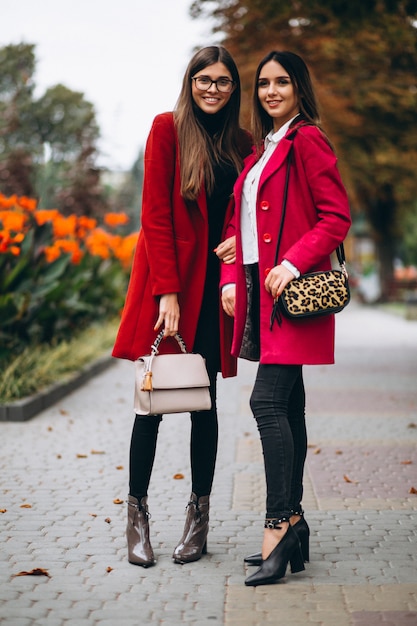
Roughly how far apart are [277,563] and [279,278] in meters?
1.09

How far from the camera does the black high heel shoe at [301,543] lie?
12.8 ft

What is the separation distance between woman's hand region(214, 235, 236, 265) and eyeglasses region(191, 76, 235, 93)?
2.04ft

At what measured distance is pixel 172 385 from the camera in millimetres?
3814

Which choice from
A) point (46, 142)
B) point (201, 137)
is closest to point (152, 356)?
point (201, 137)

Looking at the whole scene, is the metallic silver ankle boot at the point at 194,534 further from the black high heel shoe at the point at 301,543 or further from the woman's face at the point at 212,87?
the woman's face at the point at 212,87

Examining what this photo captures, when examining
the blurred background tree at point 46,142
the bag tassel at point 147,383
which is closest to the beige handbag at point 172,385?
the bag tassel at point 147,383

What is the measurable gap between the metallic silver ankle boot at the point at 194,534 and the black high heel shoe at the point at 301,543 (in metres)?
0.21

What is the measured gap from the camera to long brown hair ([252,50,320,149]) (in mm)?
3785

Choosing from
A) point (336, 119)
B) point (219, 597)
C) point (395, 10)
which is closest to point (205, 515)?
point (219, 597)

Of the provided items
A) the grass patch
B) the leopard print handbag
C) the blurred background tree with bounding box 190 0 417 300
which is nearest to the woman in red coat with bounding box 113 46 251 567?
the leopard print handbag

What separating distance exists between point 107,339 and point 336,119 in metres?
11.7

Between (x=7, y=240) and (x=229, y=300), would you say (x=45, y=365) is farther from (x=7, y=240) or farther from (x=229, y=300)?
(x=229, y=300)

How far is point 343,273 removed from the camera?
3703 mm

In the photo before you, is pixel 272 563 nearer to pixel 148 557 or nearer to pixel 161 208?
pixel 148 557
